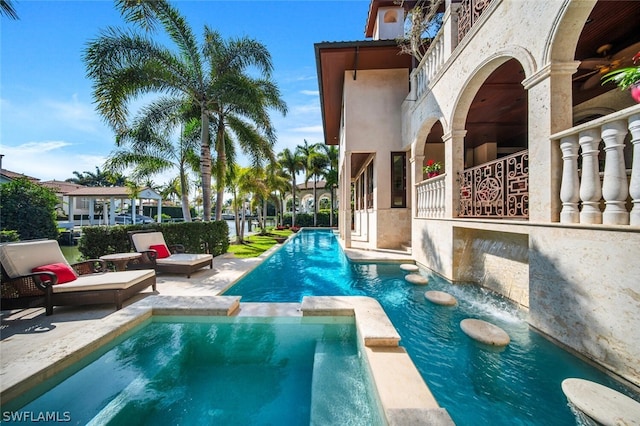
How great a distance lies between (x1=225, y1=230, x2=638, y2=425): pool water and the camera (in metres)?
2.55

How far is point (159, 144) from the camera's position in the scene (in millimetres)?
13867

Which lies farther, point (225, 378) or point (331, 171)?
point (331, 171)

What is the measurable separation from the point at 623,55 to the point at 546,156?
4.50 meters

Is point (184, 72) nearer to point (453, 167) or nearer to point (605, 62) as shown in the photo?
point (453, 167)

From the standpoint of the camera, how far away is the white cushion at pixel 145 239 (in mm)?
7168

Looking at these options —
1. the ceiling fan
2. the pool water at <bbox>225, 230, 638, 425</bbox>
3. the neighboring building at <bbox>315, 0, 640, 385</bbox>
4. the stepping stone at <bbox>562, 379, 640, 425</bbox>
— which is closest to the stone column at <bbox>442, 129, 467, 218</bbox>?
the neighboring building at <bbox>315, 0, 640, 385</bbox>

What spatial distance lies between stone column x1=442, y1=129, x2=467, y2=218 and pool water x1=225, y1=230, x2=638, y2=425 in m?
2.12

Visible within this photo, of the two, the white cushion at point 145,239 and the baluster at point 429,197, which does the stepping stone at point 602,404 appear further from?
the white cushion at point 145,239

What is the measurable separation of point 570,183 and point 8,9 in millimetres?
12032

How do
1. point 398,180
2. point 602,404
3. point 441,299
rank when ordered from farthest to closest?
point 398,180, point 441,299, point 602,404

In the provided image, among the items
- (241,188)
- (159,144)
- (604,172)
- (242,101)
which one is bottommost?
(604,172)

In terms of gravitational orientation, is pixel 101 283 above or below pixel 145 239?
below

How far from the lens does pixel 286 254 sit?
1214 centimetres

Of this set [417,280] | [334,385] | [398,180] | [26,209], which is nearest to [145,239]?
[334,385]
